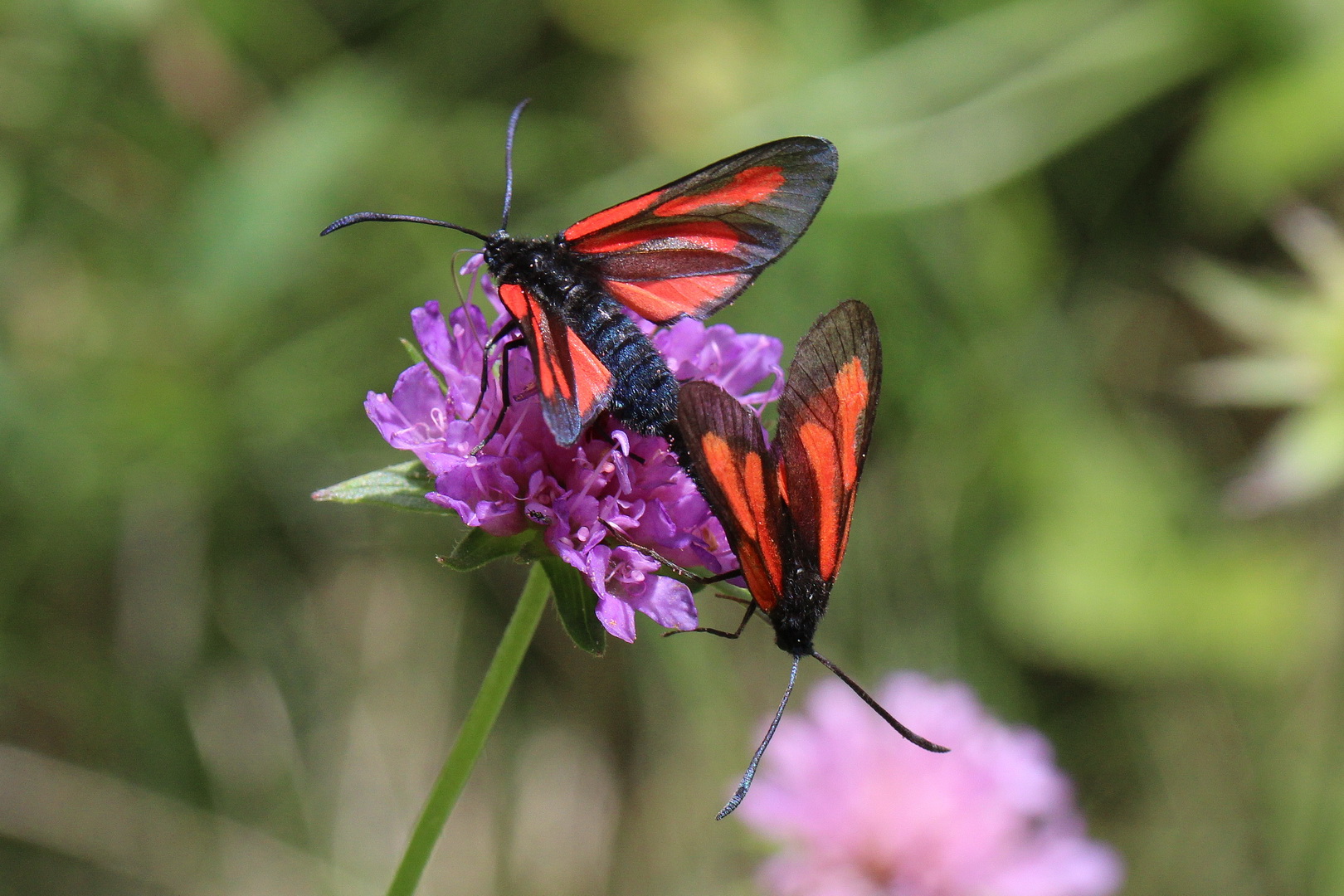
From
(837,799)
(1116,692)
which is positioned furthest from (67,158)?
(1116,692)

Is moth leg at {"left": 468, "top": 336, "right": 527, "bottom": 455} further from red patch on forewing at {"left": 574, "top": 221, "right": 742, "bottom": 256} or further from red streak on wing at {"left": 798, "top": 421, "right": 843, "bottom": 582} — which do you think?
red streak on wing at {"left": 798, "top": 421, "right": 843, "bottom": 582}

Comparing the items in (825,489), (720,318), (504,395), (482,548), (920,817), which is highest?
(504,395)

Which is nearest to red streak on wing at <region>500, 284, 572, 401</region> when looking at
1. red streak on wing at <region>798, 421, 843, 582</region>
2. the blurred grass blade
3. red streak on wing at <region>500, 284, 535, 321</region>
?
red streak on wing at <region>500, 284, 535, 321</region>

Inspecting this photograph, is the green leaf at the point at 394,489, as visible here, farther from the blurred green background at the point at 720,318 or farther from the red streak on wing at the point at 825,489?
the blurred green background at the point at 720,318

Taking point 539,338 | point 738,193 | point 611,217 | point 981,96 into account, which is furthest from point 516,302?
point 981,96

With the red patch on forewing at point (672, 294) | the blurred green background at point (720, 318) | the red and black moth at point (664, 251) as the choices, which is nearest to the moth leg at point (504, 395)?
the red and black moth at point (664, 251)

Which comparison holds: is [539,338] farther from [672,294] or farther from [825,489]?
[825,489]
